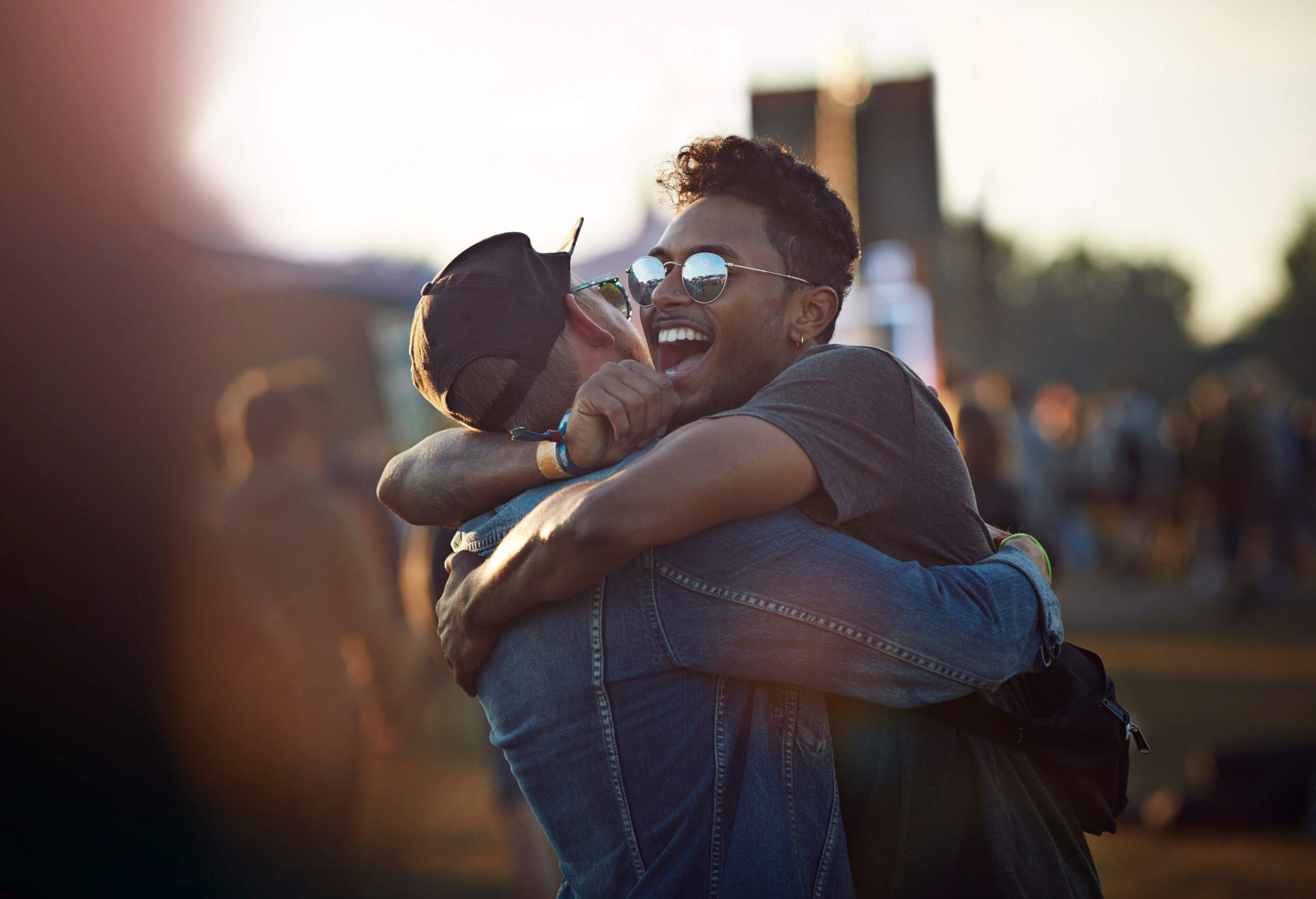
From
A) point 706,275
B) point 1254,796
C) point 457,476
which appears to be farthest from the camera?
point 1254,796

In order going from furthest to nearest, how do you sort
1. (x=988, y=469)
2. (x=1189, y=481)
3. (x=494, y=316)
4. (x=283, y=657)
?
(x=1189, y=481) → (x=988, y=469) → (x=283, y=657) → (x=494, y=316)

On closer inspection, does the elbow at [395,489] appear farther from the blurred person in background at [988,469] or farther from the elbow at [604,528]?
the blurred person in background at [988,469]

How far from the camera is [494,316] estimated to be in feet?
7.39

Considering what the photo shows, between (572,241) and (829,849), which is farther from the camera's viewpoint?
(572,241)

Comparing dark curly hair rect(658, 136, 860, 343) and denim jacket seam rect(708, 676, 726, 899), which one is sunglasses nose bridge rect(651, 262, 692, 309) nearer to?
dark curly hair rect(658, 136, 860, 343)

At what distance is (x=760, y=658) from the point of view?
2006 mm

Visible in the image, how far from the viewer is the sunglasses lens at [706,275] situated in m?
2.71

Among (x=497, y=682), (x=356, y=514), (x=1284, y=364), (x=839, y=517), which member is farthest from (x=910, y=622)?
(x=1284, y=364)

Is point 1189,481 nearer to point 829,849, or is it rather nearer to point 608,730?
point 829,849

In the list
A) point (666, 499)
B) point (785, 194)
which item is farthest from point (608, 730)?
point (785, 194)

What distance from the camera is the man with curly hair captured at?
1976mm

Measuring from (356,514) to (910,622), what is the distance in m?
4.94

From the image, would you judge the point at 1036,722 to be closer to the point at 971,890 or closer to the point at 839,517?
the point at 971,890

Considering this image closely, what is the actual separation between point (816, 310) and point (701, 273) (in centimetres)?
27
